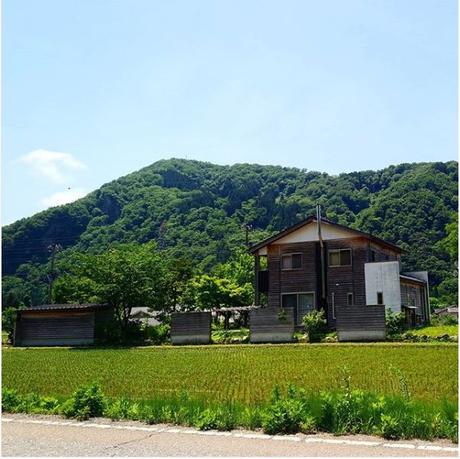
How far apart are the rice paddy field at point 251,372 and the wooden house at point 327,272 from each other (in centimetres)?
796

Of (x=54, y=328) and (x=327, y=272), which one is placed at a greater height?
(x=327, y=272)

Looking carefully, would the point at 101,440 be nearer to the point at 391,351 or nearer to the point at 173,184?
the point at 391,351

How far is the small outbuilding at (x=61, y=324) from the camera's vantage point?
32.8 m

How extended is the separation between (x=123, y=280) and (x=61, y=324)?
18.0 feet

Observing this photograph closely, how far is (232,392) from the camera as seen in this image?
35.9 ft

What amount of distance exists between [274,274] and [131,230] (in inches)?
2477

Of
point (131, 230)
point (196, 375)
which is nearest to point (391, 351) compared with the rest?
point (196, 375)

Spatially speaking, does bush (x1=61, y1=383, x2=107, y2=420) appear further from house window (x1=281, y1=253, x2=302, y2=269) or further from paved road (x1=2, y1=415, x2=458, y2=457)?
house window (x1=281, y1=253, x2=302, y2=269)

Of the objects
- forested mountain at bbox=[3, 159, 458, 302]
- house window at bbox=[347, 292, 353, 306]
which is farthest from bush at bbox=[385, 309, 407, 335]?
forested mountain at bbox=[3, 159, 458, 302]

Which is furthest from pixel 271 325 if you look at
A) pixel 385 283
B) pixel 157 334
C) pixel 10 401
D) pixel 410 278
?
pixel 10 401

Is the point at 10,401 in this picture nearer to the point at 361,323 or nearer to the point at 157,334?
the point at 361,323

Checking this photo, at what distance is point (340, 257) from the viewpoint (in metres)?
31.6

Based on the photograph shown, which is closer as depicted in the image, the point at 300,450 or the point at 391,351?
the point at 300,450

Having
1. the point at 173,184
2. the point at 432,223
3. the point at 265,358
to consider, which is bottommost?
the point at 265,358
